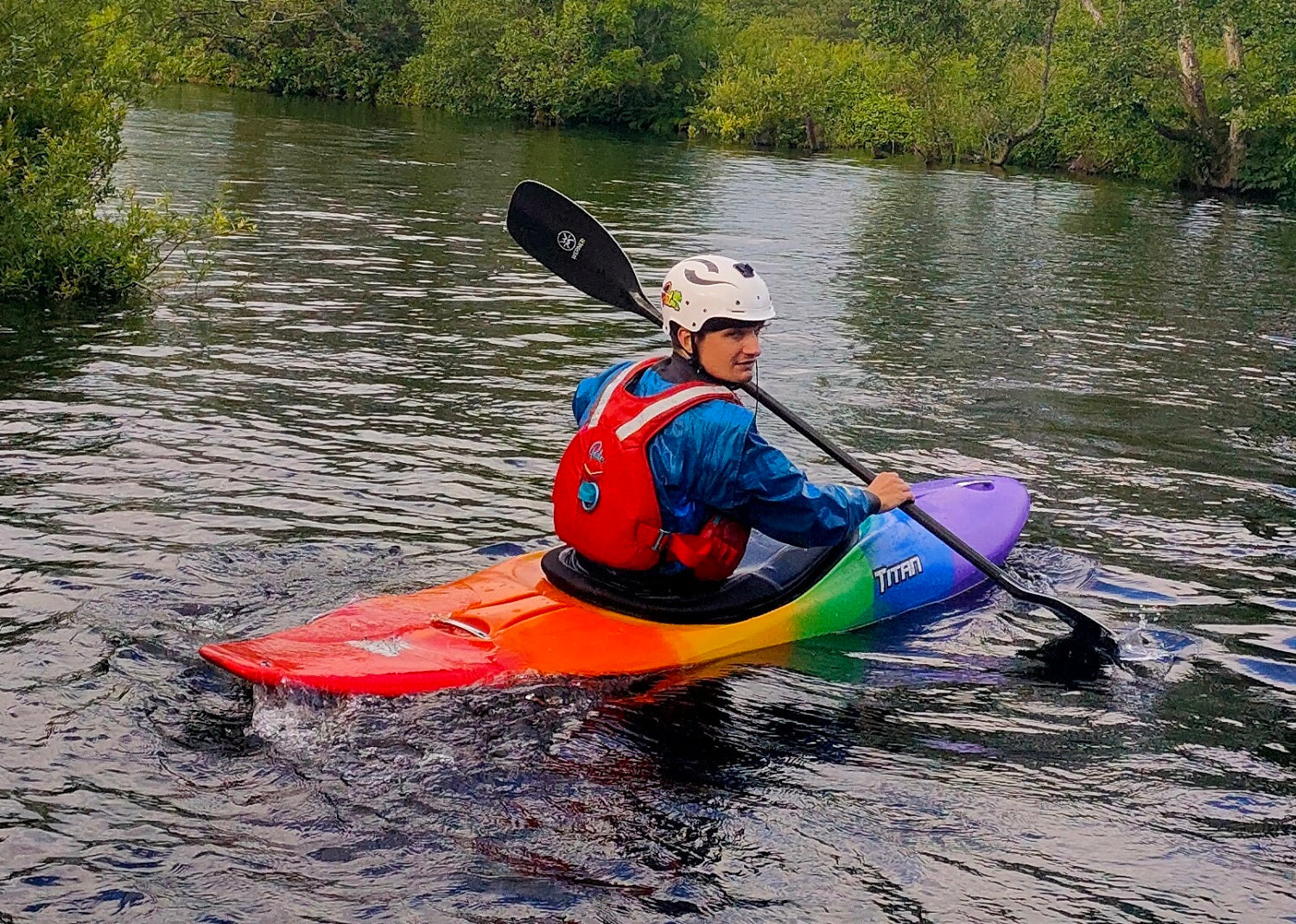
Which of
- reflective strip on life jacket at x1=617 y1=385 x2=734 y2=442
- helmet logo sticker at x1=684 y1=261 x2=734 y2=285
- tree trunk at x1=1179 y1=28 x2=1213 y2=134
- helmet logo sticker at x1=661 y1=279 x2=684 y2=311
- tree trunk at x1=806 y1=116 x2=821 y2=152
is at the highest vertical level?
tree trunk at x1=1179 y1=28 x2=1213 y2=134

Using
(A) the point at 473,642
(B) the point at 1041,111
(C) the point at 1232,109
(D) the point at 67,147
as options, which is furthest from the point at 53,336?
(B) the point at 1041,111

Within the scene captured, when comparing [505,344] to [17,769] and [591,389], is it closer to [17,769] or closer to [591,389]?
[591,389]

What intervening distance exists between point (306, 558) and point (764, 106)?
107ft

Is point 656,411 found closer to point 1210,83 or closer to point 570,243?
point 570,243

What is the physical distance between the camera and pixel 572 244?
697cm

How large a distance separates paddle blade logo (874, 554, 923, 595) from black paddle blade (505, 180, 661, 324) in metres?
1.67

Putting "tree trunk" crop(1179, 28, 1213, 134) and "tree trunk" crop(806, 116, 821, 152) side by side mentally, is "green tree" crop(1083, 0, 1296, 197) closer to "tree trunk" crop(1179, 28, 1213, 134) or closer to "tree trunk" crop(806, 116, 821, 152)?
"tree trunk" crop(1179, 28, 1213, 134)

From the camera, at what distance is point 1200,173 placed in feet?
95.0

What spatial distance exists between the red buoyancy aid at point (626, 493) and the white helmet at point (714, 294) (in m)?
0.24

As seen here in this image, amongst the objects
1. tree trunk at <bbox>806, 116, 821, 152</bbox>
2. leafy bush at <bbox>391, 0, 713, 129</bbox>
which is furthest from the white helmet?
leafy bush at <bbox>391, 0, 713, 129</bbox>

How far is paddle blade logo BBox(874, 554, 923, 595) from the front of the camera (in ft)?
19.8

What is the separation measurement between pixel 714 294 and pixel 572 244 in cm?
204

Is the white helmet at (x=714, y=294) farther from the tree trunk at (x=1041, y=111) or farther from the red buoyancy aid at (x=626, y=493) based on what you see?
the tree trunk at (x=1041, y=111)

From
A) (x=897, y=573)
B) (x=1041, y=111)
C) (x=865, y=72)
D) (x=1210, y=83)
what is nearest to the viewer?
(x=897, y=573)
